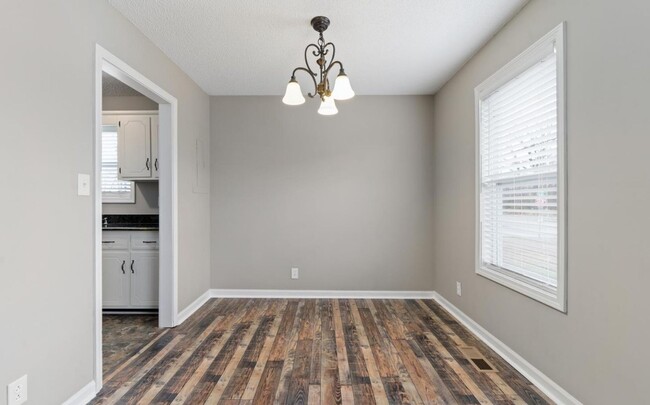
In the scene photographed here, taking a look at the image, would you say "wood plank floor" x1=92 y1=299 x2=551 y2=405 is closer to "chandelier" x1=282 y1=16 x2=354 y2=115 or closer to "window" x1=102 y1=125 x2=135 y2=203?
"window" x1=102 y1=125 x2=135 y2=203

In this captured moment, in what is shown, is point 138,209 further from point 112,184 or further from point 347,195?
point 347,195

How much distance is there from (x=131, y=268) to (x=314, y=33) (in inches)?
118

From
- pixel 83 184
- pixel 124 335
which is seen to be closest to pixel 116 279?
pixel 124 335

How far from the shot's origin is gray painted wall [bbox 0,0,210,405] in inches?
60.2

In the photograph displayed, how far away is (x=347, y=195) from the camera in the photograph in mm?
4172

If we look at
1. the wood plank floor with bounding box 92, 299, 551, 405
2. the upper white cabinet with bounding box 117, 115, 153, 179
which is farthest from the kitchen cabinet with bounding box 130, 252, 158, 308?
the upper white cabinet with bounding box 117, 115, 153, 179

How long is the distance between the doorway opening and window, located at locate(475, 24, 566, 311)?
114 inches

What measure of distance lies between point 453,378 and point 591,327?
3.00 ft

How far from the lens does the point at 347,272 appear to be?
4.18 meters

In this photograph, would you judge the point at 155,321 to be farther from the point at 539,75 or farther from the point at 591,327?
the point at 539,75

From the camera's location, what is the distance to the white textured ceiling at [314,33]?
2.29 meters

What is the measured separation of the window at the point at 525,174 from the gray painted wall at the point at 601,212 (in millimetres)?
87

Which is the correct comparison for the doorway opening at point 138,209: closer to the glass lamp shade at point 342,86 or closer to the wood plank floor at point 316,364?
the wood plank floor at point 316,364

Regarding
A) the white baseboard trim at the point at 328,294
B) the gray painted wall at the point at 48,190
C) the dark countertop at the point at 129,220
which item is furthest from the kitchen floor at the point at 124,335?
the dark countertop at the point at 129,220
